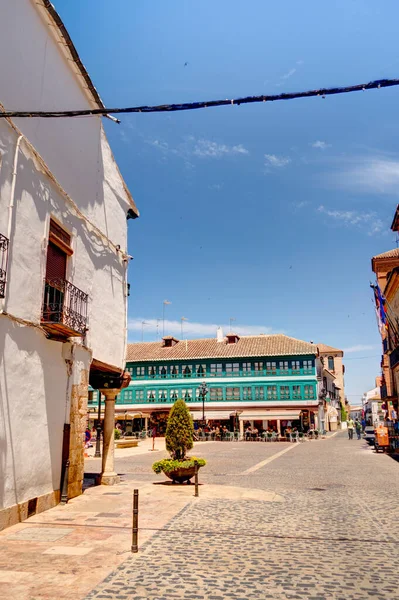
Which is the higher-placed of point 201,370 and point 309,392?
point 201,370

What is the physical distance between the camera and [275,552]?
668 cm

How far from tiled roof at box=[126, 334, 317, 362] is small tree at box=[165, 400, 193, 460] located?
33.3m

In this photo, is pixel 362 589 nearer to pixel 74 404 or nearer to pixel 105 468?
pixel 74 404

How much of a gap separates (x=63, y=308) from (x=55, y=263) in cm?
112

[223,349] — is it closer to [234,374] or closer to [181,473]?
[234,374]

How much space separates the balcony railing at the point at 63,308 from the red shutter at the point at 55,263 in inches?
7.4

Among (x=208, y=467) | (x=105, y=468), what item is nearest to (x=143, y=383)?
(x=208, y=467)

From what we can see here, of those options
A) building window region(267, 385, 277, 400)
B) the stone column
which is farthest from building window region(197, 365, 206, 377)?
the stone column

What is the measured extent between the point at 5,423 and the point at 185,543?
3507 millimetres

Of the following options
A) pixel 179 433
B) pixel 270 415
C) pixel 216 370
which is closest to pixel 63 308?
pixel 179 433

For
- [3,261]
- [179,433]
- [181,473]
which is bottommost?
[181,473]

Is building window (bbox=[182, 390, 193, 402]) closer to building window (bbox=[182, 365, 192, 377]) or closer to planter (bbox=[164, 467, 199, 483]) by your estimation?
building window (bbox=[182, 365, 192, 377])

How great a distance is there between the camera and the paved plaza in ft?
17.3

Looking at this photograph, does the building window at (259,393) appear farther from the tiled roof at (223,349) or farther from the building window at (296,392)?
the tiled roof at (223,349)
